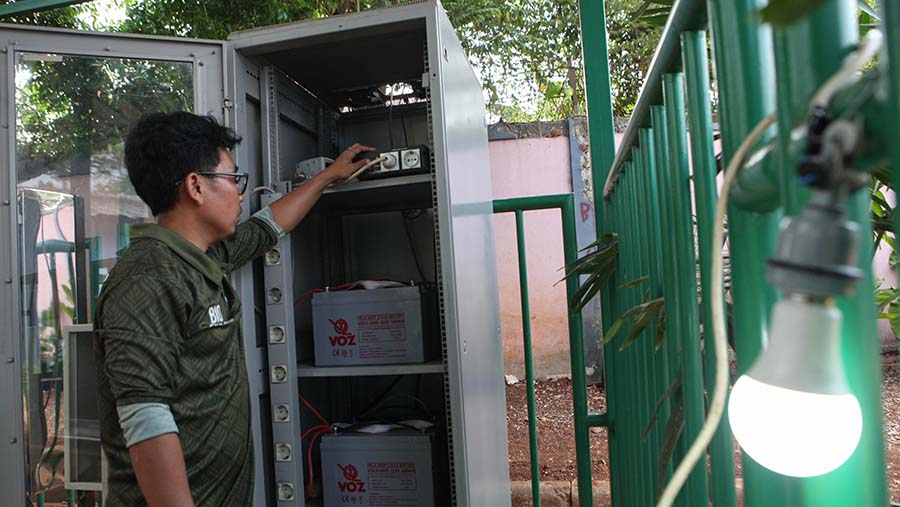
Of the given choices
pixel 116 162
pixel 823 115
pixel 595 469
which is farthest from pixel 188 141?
pixel 595 469

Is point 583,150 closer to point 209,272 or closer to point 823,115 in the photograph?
point 209,272

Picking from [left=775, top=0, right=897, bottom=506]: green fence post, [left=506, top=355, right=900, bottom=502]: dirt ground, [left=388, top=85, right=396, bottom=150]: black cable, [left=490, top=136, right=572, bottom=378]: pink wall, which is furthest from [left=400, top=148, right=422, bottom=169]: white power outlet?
[left=490, top=136, right=572, bottom=378]: pink wall

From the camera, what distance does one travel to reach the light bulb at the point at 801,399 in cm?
24

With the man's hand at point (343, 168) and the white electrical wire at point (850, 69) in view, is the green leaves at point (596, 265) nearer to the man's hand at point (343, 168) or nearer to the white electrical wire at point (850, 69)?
the man's hand at point (343, 168)

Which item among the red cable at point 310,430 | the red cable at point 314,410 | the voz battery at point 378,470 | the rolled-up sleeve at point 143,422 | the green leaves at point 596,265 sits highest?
the green leaves at point 596,265

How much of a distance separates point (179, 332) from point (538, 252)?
384cm

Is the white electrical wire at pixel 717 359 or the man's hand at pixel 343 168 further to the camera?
the man's hand at pixel 343 168

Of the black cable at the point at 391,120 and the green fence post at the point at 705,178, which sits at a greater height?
the black cable at the point at 391,120

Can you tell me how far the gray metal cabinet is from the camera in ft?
4.86

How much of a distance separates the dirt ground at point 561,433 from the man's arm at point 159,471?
257cm

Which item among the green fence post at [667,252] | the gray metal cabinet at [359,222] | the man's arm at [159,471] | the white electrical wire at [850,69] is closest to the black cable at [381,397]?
the gray metal cabinet at [359,222]

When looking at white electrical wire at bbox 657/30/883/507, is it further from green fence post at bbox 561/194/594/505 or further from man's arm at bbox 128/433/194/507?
green fence post at bbox 561/194/594/505

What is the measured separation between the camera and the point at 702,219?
0.58 meters

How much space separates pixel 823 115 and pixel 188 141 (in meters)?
1.37
